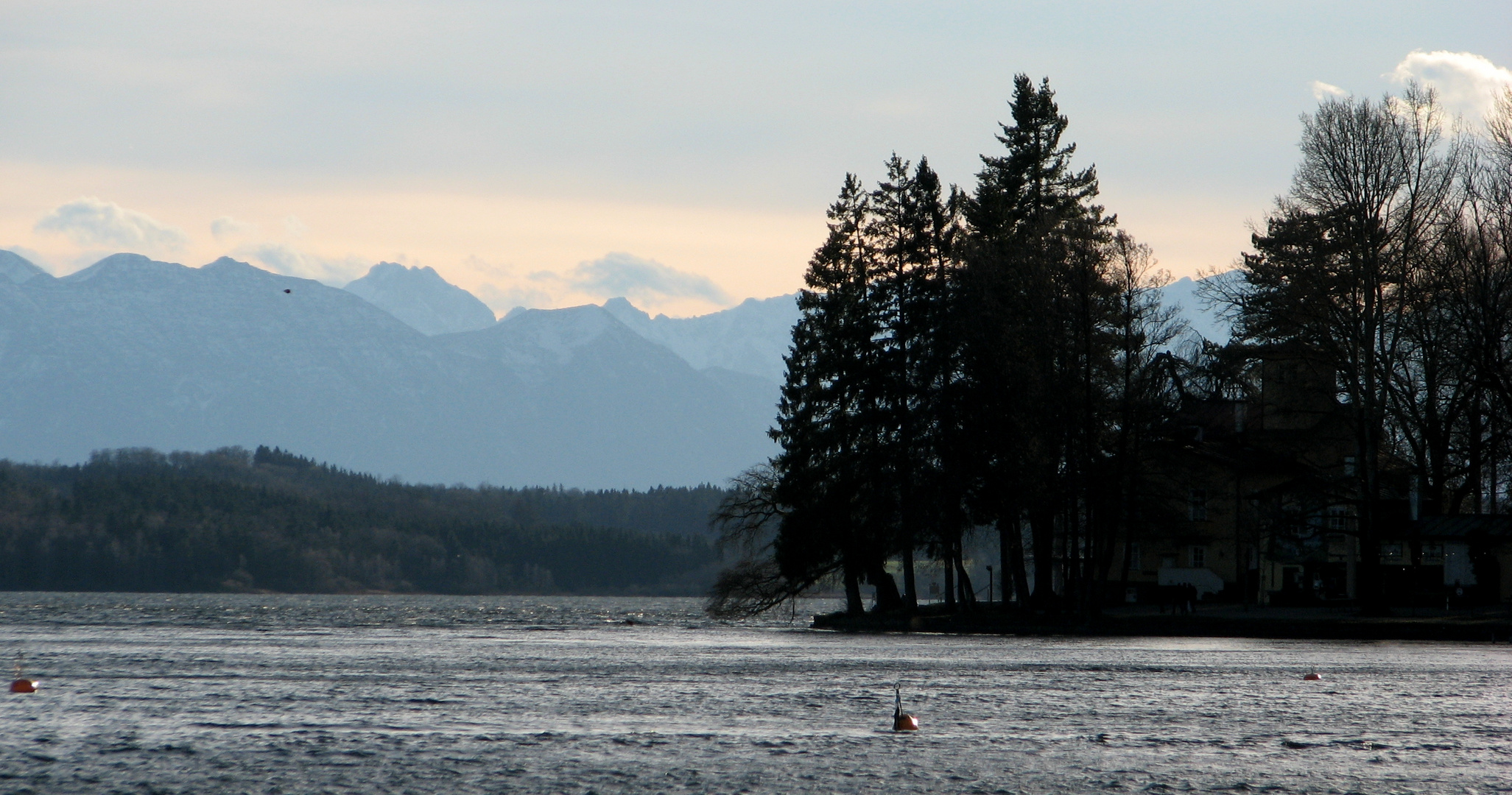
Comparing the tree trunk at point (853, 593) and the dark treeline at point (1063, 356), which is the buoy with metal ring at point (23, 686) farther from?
the tree trunk at point (853, 593)

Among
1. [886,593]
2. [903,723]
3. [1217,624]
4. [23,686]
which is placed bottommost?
[23,686]

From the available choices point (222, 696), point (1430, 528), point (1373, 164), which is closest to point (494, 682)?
point (222, 696)

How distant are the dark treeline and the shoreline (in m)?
1.72

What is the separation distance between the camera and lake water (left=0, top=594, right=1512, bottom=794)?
699 inches

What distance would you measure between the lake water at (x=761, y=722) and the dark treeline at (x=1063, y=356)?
14.7 m

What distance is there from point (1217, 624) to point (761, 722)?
4027 centimetres

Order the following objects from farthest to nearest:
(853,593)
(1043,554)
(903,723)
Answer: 1. (853,593)
2. (1043,554)
3. (903,723)

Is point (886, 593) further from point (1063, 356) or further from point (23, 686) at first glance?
point (23, 686)

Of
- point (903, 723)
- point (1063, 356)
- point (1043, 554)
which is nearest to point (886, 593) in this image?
point (1043, 554)

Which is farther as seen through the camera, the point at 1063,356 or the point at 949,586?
the point at 949,586

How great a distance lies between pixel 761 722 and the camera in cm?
2414

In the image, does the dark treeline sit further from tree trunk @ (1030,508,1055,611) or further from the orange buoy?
the orange buoy

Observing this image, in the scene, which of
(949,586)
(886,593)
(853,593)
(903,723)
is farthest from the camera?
(853,593)

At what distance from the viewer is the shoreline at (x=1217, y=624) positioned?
2210 inches
